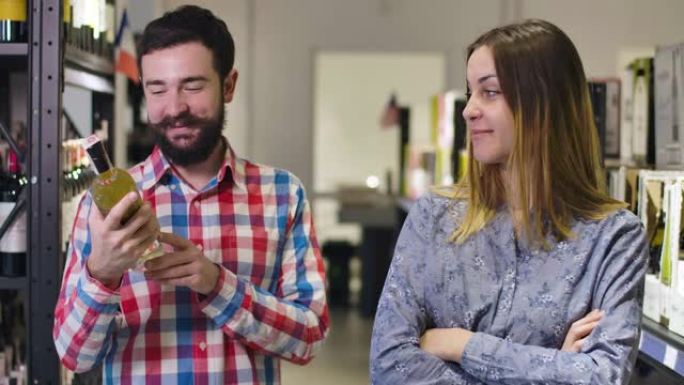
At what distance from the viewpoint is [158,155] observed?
201 cm

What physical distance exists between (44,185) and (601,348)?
1357 millimetres

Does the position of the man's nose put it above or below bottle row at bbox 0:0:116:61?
below

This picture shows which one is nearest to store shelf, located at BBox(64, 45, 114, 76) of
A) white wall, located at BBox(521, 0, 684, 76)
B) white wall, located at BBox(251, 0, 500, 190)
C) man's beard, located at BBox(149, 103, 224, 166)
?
man's beard, located at BBox(149, 103, 224, 166)

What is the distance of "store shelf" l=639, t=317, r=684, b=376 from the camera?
2.19 m

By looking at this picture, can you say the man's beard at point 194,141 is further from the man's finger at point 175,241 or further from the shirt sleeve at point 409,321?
the shirt sleeve at point 409,321

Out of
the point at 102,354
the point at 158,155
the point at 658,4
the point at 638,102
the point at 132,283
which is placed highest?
the point at 658,4

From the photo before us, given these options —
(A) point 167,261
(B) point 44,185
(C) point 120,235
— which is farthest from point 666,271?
(B) point 44,185

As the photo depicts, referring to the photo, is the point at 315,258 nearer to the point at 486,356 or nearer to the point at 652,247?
the point at 486,356

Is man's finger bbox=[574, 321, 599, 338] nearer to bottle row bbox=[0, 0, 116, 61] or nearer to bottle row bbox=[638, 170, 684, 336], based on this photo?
bottle row bbox=[638, 170, 684, 336]

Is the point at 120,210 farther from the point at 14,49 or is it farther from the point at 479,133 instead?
the point at 14,49

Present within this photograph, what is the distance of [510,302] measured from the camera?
170 cm

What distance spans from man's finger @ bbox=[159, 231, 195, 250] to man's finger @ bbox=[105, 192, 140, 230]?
0.11 metres

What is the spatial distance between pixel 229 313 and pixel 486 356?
50 centimetres

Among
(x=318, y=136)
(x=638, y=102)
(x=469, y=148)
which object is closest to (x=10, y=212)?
(x=469, y=148)
